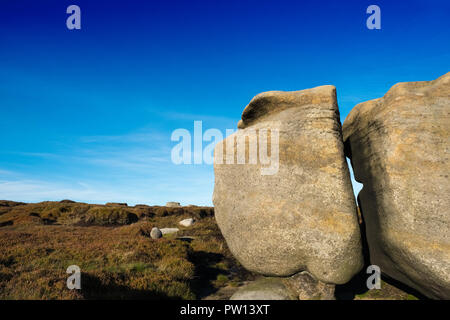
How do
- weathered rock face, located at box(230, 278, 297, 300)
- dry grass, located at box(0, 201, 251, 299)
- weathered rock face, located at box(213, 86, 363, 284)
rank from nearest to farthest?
weathered rock face, located at box(213, 86, 363, 284) → weathered rock face, located at box(230, 278, 297, 300) → dry grass, located at box(0, 201, 251, 299)

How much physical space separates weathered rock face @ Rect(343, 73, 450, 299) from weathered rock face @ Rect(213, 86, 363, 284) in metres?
0.98

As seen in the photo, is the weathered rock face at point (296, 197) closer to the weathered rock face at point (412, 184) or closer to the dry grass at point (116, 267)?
the weathered rock face at point (412, 184)

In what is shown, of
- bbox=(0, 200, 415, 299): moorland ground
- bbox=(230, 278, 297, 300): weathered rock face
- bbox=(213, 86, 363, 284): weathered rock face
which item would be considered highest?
bbox=(213, 86, 363, 284): weathered rock face

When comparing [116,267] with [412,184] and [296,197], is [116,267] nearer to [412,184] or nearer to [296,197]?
[296,197]

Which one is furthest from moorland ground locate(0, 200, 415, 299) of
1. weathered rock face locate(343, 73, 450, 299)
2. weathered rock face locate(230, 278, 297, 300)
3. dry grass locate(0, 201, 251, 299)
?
weathered rock face locate(343, 73, 450, 299)

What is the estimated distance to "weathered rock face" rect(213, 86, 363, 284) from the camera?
268 inches

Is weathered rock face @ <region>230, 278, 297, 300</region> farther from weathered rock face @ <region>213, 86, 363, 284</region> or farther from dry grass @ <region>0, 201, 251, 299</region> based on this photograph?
dry grass @ <region>0, 201, 251, 299</region>

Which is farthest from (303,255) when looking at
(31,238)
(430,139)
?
(31,238)

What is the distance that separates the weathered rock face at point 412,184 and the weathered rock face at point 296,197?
976mm

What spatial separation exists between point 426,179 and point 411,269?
237 centimetres

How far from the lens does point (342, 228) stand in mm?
6676

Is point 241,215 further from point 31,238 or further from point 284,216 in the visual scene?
point 31,238
